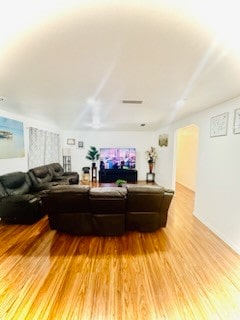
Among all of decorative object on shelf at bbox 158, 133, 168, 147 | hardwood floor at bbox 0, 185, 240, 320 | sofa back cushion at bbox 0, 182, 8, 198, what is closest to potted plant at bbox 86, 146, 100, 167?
decorative object on shelf at bbox 158, 133, 168, 147

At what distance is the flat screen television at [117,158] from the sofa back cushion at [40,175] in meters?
2.95

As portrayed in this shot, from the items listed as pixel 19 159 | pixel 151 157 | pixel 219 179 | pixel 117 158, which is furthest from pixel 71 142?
pixel 219 179

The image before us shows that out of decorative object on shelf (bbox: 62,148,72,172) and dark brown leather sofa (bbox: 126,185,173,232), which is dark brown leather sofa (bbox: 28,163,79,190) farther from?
dark brown leather sofa (bbox: 126,185,173,232)

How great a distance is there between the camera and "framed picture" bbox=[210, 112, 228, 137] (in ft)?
10.2

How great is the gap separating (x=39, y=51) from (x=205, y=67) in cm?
153

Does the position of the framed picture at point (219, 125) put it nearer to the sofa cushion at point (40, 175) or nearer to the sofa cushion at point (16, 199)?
the sofa cushion at point (16, 199)

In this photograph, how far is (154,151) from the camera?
8.03 meters

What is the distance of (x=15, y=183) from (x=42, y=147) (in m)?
2.16

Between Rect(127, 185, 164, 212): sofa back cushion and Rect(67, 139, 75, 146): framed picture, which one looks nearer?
Rect(127, 185, 164, 212): sofa back cushion

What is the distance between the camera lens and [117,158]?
802cm

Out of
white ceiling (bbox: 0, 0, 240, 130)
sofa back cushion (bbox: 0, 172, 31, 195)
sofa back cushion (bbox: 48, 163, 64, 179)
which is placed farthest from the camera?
sofa back cushion (bbox: 48, 163, 64, 179)

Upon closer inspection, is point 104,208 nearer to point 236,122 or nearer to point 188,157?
point 236,122

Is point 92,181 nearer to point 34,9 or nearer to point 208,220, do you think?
point 208,220

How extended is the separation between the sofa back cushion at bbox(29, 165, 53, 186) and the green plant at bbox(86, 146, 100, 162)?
269cm
